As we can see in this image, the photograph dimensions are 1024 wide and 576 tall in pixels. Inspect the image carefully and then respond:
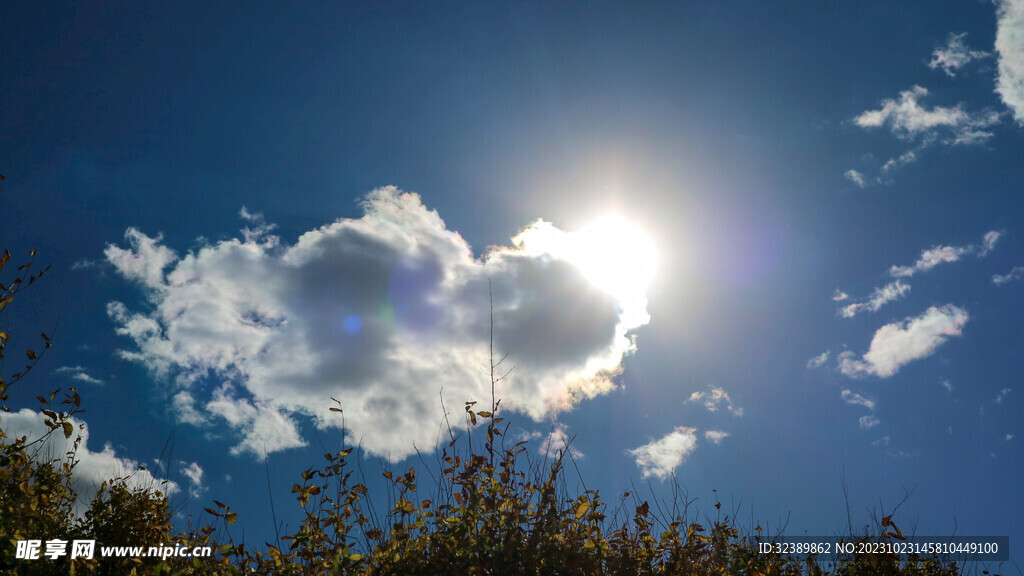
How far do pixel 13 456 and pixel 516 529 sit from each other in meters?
4.54

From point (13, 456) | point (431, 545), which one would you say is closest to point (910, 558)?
point (431, 545)

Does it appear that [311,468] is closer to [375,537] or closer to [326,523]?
[326,523]

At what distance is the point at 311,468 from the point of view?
19.0ft

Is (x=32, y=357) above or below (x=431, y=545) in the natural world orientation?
above

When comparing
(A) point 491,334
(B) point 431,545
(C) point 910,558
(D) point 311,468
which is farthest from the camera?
(C) point 910,558

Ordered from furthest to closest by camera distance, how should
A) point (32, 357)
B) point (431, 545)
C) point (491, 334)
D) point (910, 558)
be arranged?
point (910, 558)
point (491, 334)
point (431, 545)
point (32, 357)

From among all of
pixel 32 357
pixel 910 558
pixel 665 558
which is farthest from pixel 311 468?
pixel 910 558

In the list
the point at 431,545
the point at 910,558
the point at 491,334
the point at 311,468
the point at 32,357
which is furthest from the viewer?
the point at 910,558

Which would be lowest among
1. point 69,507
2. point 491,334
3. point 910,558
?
point 910,558

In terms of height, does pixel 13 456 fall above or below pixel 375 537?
above

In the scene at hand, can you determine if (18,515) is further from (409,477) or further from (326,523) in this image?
(409,477)

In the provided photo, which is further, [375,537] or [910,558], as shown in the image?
[910,558]

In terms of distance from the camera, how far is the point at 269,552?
552 centimetres

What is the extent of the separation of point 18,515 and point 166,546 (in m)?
1.49
